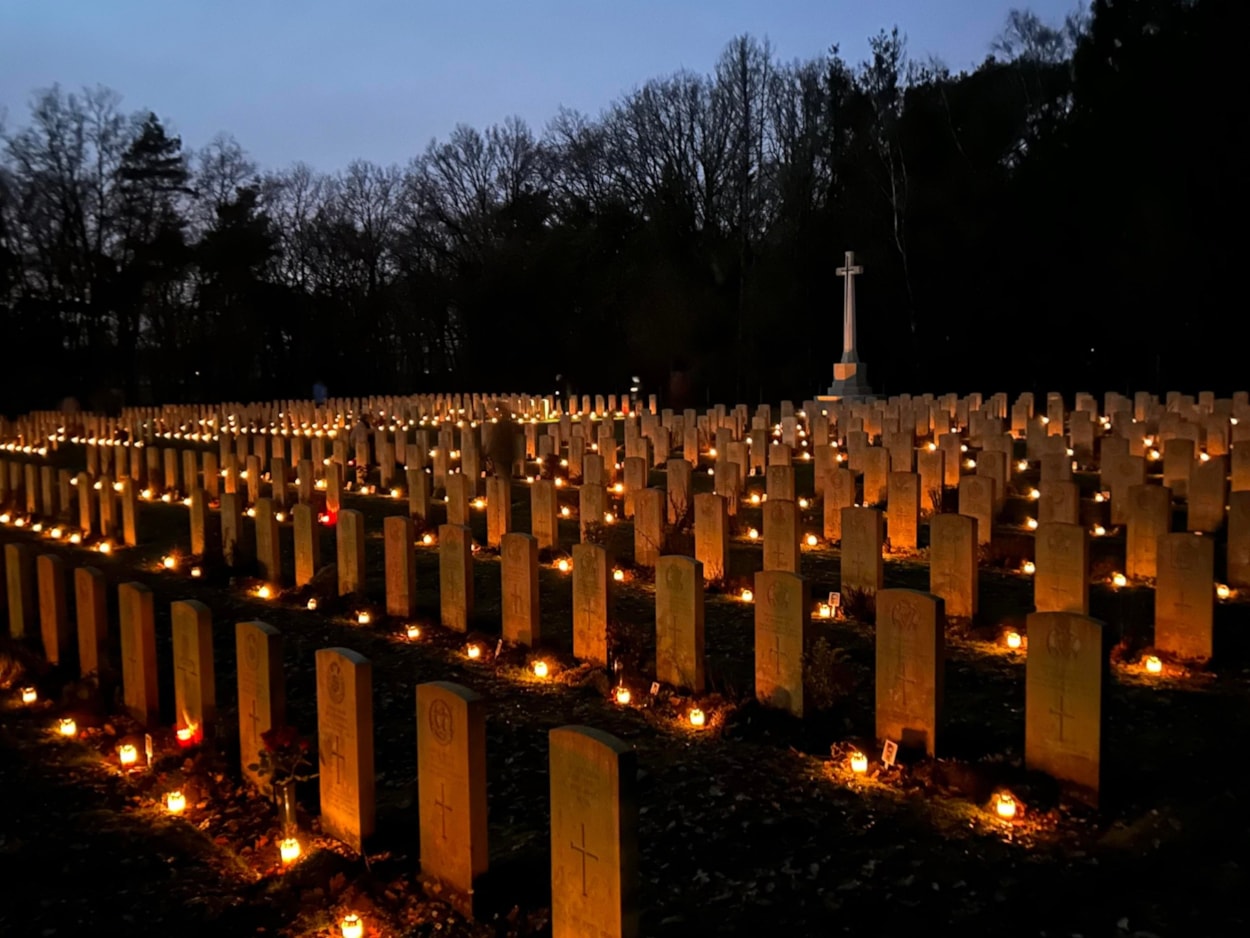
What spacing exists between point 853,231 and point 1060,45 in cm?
901

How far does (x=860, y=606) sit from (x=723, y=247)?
28.6m

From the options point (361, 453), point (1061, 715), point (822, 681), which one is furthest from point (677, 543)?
point (361, 453)

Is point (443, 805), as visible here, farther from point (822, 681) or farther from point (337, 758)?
point (822, 681)

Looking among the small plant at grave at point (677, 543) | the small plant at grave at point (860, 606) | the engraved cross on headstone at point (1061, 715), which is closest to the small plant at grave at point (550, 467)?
the small plant at grave at point (677, 543)

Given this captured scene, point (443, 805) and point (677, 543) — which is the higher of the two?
point (677, 543)

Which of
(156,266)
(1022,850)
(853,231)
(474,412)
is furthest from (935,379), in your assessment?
(1022,850)

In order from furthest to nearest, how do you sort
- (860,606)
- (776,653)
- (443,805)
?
1. (860,606)
2. (776,653)
3. (443,805)

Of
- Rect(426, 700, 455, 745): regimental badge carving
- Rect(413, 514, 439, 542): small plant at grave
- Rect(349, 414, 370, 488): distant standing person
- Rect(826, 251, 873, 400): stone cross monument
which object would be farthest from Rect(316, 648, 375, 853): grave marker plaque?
Rect(826, 251, 873, 400): stone cross monument

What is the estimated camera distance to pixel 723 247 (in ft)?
114

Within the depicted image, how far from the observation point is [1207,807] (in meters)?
4.36

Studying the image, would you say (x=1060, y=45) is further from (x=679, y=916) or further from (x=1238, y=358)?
(x=679, y=916)

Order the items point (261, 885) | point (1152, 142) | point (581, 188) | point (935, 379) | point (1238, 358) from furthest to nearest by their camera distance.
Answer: point (581, 188) < point (935, 379) < point (1152, 142) < point (1238, 358) < point (261, 885)

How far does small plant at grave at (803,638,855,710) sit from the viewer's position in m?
5.53

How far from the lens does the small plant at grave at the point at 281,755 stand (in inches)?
172
